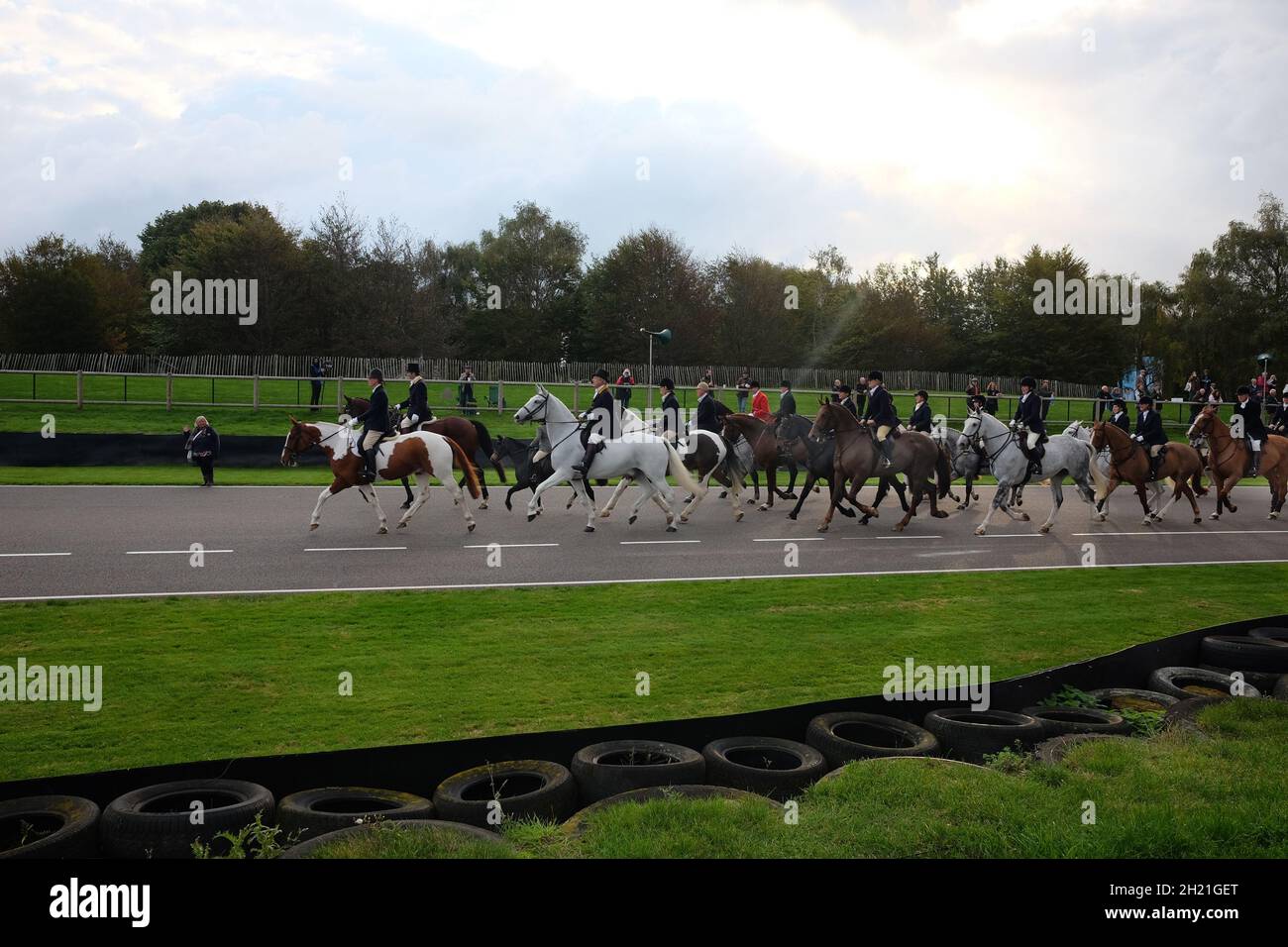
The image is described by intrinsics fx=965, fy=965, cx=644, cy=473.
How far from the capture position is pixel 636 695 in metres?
8.23

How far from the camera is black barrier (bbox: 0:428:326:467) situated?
24625 millimetres

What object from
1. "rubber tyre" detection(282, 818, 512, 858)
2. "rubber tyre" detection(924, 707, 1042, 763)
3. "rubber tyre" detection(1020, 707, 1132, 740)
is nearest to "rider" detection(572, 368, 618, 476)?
"rubber tyre" detection(1020, 707, 1132, 740)

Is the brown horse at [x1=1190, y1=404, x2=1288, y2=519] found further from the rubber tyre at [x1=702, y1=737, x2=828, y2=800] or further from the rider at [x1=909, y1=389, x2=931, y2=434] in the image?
the rubber tyre at [x1=702, y1=737, x2=828, y2=800]

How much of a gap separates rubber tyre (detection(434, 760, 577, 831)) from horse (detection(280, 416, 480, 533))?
10911 millimetres

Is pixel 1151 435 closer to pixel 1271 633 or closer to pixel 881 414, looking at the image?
pixel 881 414

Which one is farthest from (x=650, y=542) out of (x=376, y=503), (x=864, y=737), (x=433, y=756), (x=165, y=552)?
(x=433, y=756)

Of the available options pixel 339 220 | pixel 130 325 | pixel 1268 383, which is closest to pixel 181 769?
pixel 1268 383

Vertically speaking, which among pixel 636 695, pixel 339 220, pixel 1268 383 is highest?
pixel 339 220

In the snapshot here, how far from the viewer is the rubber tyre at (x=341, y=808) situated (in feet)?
17.5

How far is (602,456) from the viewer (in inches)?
693

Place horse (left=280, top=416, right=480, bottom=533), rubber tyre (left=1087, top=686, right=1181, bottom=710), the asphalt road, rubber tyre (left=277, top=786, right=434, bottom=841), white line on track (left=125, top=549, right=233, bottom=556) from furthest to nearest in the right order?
horse (left=280, top=416, right=480, bottom=533) → white line on track (left=125, top=549, right=233, bottom=556) → the asphalt road → rubber tyre (left=1087, top=686, right=1181, bottom=710) → rubber tyre (left=277, top=786, right=434, bottom=841)

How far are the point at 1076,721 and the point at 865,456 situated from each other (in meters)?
10.7
